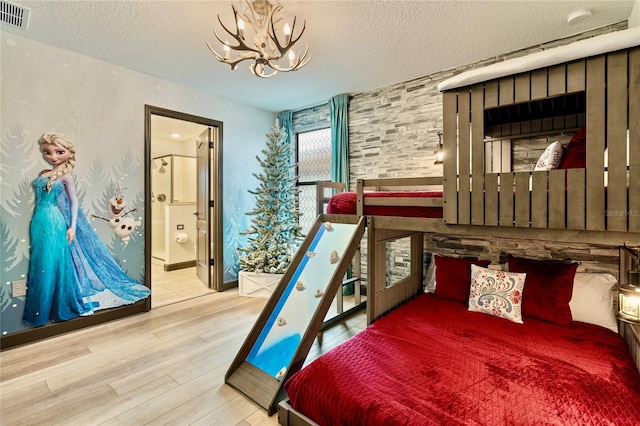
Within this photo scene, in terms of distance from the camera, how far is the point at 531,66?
1597mm

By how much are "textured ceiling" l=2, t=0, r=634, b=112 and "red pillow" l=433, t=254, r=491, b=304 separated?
1.97 meters

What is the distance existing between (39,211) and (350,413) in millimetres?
3139

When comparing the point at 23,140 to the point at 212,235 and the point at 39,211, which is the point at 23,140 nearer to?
the point at 39,211

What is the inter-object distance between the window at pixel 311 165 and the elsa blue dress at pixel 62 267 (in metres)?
2.46

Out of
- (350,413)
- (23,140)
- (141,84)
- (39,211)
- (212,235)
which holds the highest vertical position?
(141,84)

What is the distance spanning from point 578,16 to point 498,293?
2175 mm

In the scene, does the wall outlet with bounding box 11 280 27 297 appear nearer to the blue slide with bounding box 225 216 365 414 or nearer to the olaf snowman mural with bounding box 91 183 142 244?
the olaf snowman mural with bounding box 91 183 142 244

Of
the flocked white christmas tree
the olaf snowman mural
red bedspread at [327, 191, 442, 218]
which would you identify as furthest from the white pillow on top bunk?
the olaf snowman mural

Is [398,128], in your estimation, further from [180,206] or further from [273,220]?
[180,206]

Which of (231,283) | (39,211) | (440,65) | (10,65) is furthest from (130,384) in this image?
(440,65)

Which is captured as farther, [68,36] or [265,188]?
[265,188]

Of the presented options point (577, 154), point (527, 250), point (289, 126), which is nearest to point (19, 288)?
point (289, 126)

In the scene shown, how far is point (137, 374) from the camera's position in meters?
2.17

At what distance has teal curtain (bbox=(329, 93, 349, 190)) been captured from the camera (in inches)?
157
